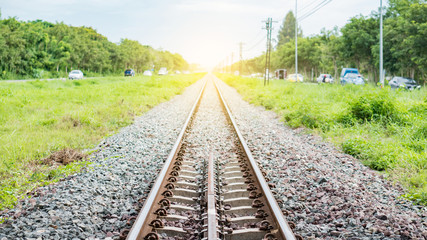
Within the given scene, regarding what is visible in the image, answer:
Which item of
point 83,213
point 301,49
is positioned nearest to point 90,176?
point 83,213

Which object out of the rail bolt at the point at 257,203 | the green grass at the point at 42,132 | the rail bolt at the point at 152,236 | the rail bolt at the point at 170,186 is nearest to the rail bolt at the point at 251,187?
the rail bolt at the point at 257,203

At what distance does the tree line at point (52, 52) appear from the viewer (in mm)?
39312

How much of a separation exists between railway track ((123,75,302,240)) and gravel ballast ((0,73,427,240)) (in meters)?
0.33

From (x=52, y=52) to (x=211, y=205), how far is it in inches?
2087

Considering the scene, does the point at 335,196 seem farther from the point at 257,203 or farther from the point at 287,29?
the point at 287,29

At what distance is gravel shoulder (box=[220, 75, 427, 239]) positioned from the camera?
145 inches

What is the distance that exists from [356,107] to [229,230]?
823 cm

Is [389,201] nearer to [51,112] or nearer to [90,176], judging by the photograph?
[90,176]

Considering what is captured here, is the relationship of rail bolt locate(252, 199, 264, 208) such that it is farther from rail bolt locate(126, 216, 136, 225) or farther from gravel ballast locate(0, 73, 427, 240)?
rail bolt locate(126, 216, 136, 225)

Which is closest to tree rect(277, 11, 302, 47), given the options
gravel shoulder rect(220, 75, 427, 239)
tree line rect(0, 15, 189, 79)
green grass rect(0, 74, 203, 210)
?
tree line rect(0, 15, 189, 79)

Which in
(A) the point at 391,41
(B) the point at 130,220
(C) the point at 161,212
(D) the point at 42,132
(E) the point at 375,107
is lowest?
(B) the point at 130,220

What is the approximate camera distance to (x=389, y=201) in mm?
4535

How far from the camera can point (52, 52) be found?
163 feet

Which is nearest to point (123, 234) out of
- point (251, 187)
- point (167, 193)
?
point (167, 193)
